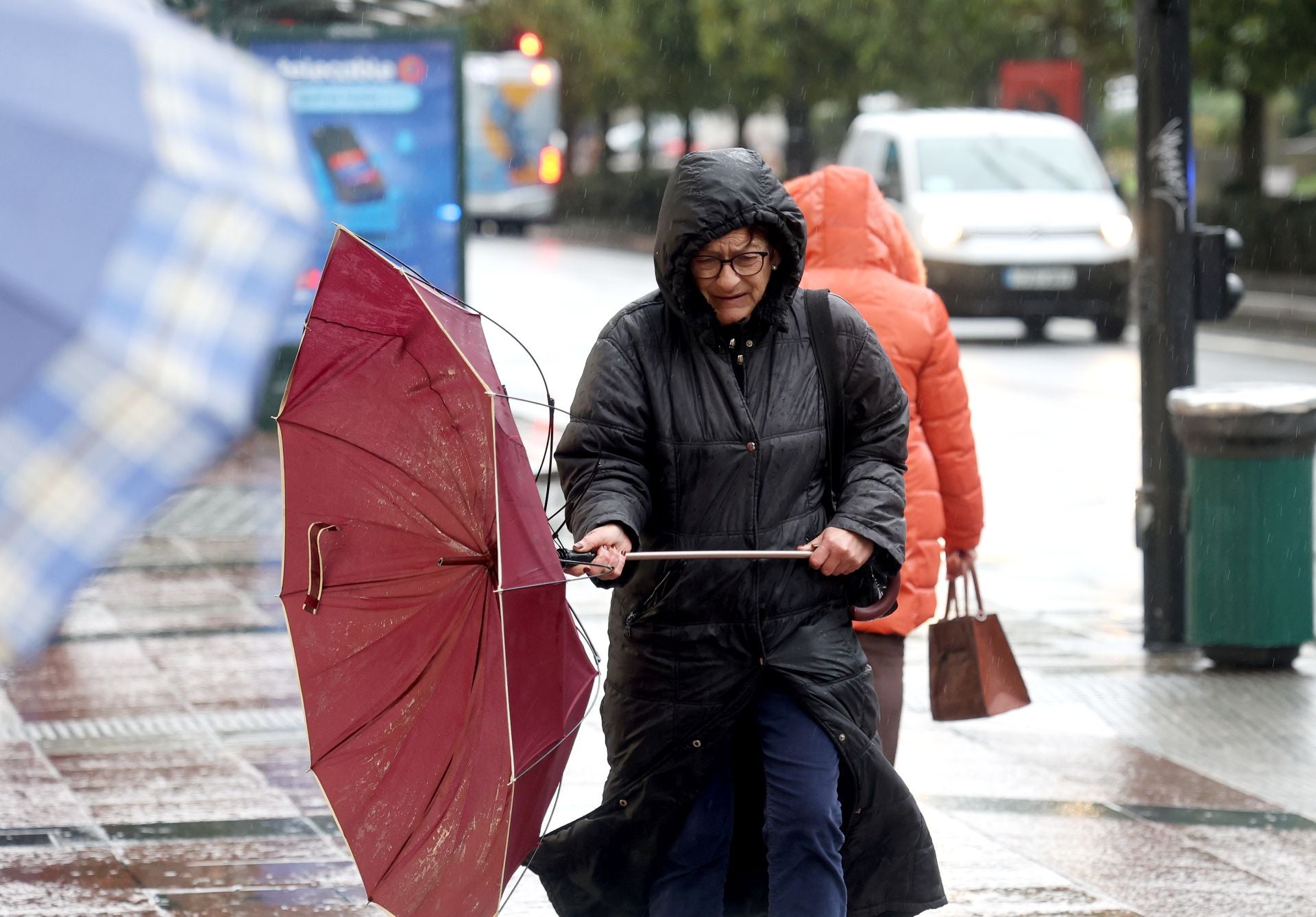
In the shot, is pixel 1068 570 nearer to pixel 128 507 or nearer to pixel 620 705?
pixel 620 705

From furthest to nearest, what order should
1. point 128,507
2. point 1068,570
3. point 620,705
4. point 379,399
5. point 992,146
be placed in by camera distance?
point 992,146 → point 1068,570 → point 620,705 → point 379,399 → point 128,507

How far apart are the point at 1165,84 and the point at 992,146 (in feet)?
41.8

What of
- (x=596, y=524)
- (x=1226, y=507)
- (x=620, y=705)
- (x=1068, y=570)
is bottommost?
(x=1068, y=570)

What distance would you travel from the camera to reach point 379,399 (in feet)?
11.4

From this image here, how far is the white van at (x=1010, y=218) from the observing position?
62.2ft

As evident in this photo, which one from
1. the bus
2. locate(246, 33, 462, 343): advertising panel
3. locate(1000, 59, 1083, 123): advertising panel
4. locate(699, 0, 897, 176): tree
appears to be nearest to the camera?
locate(246, 33, 462, 343): advertising panel

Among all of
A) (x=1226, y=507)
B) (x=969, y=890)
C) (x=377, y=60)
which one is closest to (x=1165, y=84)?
(x=1226, y=507)

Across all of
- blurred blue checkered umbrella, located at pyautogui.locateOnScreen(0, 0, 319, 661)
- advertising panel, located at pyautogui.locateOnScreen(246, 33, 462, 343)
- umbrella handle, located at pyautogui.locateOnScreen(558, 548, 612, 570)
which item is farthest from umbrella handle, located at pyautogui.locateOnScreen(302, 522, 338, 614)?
advertising panel, located at pyautogui.locateOnScreen(246, 33, 462, 343)

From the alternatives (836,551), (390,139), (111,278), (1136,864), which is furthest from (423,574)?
(390,139)

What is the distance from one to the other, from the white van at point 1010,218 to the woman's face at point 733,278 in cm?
1552

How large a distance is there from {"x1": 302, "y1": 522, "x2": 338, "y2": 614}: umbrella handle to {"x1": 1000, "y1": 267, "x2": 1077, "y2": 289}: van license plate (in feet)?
52.4

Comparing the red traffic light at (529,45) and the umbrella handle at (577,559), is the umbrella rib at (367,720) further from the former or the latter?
the red traffic light at (529,45)

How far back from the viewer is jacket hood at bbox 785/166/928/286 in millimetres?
4719

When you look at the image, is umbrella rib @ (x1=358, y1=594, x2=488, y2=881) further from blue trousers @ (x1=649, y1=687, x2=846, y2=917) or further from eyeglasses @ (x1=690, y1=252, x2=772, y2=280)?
eyeglasses @ (x1=690, y1=252, x2=772, y2=280)
